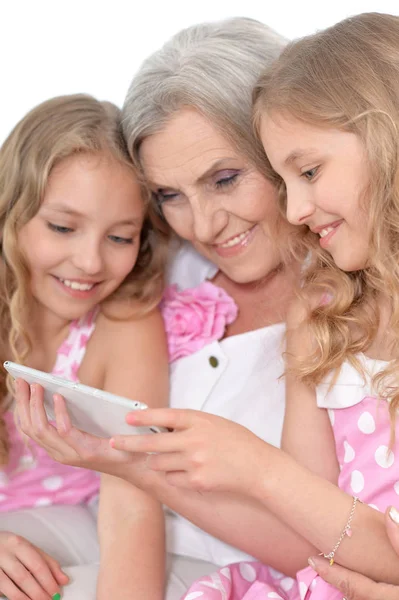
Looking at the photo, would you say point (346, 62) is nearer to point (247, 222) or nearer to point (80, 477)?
point (247, 222)

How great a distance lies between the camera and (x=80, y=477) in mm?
2289

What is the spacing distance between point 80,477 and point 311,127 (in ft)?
3.70

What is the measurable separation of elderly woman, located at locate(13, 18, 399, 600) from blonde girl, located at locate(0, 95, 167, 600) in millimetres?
68

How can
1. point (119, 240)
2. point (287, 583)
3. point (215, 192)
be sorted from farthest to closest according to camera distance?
point (119, 240), point (215, 192), point (287, 583)

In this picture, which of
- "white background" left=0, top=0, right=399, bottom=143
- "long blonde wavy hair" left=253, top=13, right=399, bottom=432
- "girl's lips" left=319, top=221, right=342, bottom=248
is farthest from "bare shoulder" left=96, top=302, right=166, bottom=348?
"white background" left=0, top=0, right=399, bottom=143

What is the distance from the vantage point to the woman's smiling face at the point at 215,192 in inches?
79.4

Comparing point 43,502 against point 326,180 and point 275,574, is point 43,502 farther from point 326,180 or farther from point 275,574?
point 326,180

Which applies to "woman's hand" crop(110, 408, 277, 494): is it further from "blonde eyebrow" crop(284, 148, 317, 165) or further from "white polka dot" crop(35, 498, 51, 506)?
"white polka dot" crop(35, 498, 51, 506)

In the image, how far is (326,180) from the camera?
5.57 feet

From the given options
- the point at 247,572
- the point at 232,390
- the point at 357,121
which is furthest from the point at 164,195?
the point at 247,572

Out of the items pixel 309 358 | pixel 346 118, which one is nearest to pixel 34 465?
pixel 309 358

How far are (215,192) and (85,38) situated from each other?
139 centimetres

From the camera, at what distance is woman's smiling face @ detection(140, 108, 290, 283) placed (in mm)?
2018

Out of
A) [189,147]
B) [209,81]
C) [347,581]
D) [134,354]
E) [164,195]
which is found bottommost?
[347,581]
